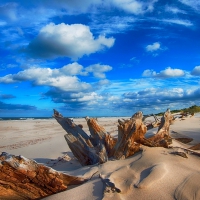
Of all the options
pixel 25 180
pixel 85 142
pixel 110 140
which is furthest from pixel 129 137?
pixel 25 180

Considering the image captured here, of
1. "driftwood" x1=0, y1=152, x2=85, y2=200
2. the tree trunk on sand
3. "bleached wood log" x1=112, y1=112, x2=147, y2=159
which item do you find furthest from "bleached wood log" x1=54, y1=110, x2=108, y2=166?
"driftwood" x1=0, y1=152, x2=85, y2=200

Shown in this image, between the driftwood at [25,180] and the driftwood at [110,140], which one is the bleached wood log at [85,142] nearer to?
the driftwood at [110,140]

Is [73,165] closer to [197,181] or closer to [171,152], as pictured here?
[171,152]

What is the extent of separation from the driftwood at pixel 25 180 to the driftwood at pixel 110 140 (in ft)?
3.43

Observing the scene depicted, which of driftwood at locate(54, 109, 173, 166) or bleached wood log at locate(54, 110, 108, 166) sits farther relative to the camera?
bleached wood log at locate(54, 110, 108, 166)

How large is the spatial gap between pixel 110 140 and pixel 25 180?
7.19 feet

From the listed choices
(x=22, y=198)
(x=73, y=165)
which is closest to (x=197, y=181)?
(x=22, y=198)

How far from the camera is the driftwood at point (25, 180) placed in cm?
342

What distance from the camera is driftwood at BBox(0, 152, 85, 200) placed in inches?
134

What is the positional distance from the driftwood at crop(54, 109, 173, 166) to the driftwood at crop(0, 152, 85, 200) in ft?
3.43

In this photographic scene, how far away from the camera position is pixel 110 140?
5.25 meters

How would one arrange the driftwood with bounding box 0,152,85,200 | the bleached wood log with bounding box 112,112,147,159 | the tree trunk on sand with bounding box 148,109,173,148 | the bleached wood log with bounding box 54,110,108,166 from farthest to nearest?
the bleached wood log with bounding box 54,110,108,166 → the tree trunk on sand with bounding box 148,109,173,148 → the bleached wood log with bounding box 112,112,147,159 → the driftwood with bounding box 0,152,85,200

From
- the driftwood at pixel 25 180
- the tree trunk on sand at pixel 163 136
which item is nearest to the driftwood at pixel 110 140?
the tree trunk on sand at pixel 163 136

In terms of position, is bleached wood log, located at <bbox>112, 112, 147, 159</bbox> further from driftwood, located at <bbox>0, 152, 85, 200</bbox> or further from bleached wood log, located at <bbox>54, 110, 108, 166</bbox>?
driftwood, located at <bbox>0, 152, 85, 200</bbox>
